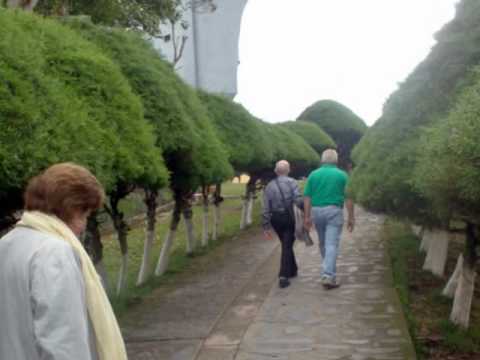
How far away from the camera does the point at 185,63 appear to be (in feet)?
137

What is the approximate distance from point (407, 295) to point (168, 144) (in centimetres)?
400

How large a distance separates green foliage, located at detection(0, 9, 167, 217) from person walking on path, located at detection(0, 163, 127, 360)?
1.98 m

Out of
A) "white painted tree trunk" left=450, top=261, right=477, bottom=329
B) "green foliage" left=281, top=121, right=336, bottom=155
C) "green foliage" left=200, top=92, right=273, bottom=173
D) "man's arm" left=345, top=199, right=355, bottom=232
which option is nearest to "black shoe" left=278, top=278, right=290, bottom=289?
"man's arm" left=345, top=199, right=355, bottom=232

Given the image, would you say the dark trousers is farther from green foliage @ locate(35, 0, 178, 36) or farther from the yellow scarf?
green foliage @ locate(35, 0, 178, 36)

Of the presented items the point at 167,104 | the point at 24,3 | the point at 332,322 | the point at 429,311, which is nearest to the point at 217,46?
the point at 24,3

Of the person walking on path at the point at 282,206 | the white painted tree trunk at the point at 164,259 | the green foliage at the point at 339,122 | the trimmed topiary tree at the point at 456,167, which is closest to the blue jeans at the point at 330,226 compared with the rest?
the person walking on path at the point at 282,206

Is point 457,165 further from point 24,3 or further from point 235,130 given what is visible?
point 235,130

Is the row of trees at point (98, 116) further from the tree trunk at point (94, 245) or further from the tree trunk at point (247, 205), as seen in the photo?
the tree trunk at point (247, 205)

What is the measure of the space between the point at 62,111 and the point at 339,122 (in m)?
37.0

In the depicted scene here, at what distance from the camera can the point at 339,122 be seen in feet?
138

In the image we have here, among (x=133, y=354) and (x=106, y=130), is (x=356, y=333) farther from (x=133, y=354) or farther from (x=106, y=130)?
(x=106, y=130)

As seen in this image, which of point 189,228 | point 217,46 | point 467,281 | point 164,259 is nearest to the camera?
point 467,281

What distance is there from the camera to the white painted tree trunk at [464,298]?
7.82 meters

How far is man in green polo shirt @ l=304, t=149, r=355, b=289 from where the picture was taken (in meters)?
9.52
